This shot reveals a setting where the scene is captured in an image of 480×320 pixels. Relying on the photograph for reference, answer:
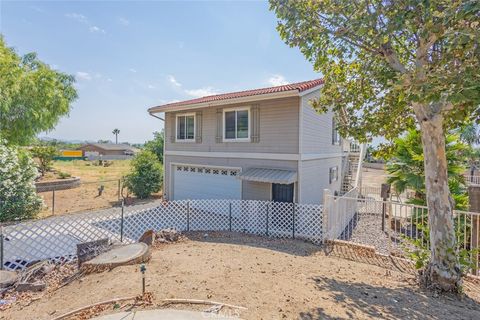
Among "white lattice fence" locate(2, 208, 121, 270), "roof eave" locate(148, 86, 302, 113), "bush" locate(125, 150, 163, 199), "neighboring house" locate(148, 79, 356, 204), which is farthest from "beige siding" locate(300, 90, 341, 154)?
"bush" locate(125, 150, 163, 199)

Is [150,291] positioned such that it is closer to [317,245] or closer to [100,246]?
[100,246]

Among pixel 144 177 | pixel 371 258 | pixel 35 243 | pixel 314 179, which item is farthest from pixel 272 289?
pixel 144 177

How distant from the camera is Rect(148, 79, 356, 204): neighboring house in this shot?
10.2 metres

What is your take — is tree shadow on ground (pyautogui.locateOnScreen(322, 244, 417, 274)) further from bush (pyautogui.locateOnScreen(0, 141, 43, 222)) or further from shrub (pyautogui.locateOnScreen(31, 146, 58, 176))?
shrub (pyautogui.locateOnScreen(31, 146, 58, 176))

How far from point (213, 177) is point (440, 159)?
908 centimetres

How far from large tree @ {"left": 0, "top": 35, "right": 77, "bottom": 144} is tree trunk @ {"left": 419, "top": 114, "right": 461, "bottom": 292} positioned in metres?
16.3

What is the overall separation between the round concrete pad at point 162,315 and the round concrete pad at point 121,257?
2189 mm

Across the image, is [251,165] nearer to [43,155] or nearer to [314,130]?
[314,130]

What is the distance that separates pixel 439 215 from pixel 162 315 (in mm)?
5655

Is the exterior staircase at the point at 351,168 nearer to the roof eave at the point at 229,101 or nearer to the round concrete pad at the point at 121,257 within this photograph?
the roof eave at the point at 229,101

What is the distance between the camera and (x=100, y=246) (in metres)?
6.96

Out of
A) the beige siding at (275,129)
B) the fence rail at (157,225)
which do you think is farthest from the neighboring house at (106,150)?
the fence rail at (157,225)

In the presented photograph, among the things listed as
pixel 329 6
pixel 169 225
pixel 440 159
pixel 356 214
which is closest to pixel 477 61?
pixel 440 159

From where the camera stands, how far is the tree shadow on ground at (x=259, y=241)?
8227mm
